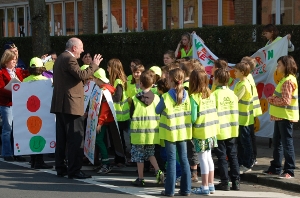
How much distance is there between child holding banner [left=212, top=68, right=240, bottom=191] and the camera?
8797 millimetres

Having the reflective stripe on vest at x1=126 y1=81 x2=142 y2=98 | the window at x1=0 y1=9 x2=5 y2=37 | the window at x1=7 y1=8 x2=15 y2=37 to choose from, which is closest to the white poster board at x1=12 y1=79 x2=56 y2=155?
the reflective stripe on vest at x1=126 y1=81 x2=142 y2=98

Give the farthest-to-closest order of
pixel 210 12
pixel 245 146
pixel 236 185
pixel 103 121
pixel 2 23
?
1. pixel 2 23
2. pixel 210 12
3. pixel 103 121
4. pixel 245 146
5. pixel 236 185

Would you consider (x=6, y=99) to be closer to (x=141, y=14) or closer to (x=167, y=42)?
(x=167, y=42)

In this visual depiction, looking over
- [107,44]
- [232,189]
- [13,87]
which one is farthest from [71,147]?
[107,44]

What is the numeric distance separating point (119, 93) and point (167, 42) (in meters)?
7.96

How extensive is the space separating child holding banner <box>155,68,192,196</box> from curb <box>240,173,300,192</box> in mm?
1443

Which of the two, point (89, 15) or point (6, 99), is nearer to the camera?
point (6, 99)

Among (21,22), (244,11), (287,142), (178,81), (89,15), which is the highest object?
(21,22)

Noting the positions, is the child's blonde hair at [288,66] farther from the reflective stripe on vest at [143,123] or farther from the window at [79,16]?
the window at [79,16]

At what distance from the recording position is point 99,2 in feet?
80.6

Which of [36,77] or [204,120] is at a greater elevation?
[36,77]

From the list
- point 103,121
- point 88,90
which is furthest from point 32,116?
point 103,121

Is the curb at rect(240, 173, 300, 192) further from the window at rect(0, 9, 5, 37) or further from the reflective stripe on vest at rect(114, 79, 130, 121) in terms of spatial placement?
the window at rect(0, 9, 5, 37)

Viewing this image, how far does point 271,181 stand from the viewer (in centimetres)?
923
